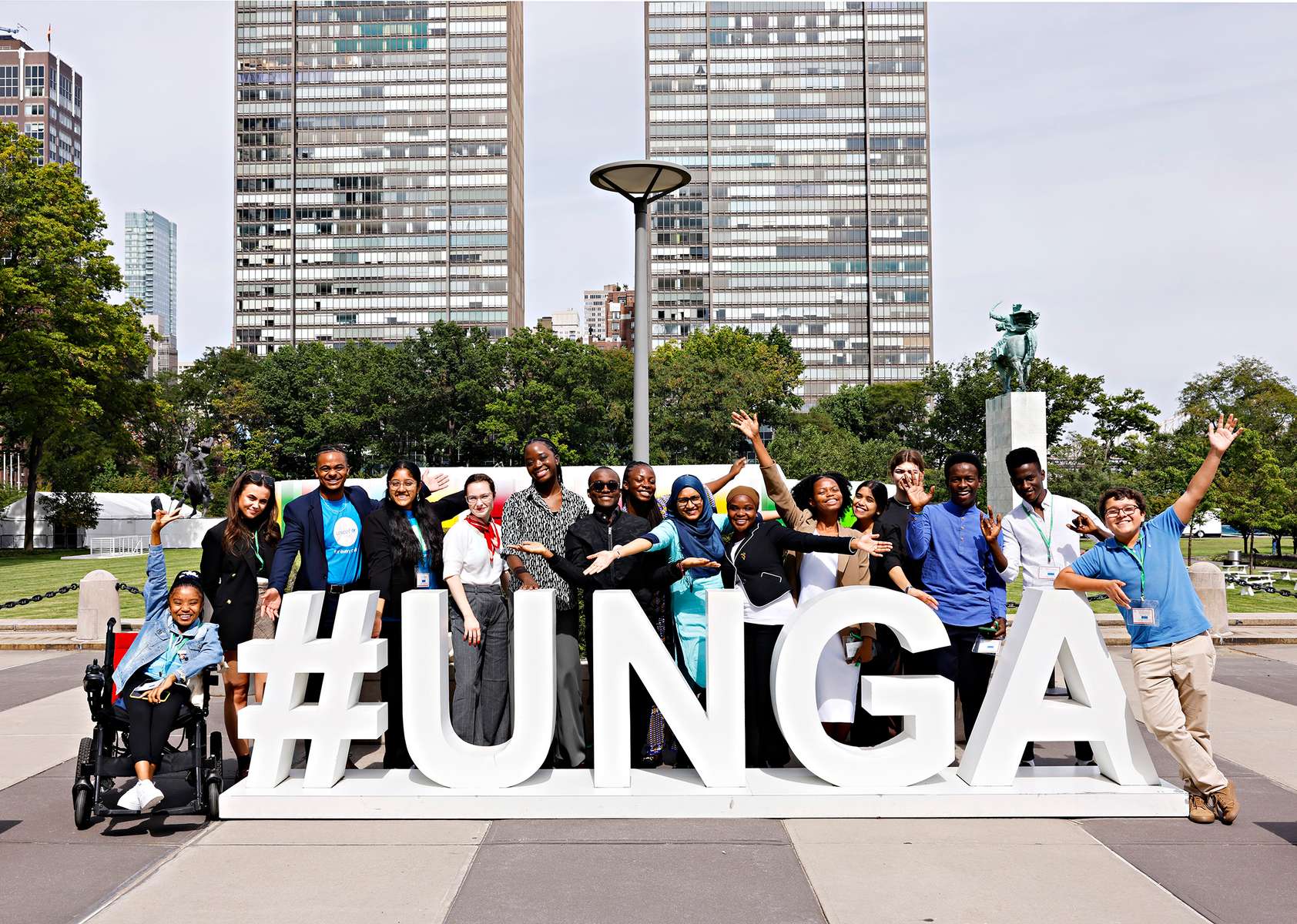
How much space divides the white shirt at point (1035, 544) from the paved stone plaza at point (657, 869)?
151cm

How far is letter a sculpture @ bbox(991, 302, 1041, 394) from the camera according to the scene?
25297mm

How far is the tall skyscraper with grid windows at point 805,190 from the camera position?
127 m

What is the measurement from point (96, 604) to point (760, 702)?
32.5ft

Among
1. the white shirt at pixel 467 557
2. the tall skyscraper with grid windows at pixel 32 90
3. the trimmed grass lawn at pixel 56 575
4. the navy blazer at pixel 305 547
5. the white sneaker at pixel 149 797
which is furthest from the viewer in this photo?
the tall skyscraper with grid windows at pixel 32 90

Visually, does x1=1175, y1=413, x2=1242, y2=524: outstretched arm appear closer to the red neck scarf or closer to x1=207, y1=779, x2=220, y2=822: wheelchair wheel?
the red neck scarf

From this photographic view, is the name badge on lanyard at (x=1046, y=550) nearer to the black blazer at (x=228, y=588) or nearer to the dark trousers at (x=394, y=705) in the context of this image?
the dark trousers at (x=394, y=705)

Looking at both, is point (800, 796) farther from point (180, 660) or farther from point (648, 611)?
point (180, 660)

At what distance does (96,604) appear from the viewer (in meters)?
12.2

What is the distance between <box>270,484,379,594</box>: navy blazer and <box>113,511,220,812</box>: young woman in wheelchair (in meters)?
0.45

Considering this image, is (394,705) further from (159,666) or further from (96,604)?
(96,604)

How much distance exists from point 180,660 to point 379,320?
12408cm

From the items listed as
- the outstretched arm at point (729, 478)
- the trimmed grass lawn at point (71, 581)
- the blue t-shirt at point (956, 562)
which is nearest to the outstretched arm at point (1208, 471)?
Answer: the blue t-shirt at point (956, 562)

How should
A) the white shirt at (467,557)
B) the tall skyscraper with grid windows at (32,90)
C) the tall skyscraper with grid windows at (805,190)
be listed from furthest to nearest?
1. the tall skyscraper with grid windows at (32,90)
2. the tall skyscraper with grid windows at (805,190)
3. the white shirt at (467,557)

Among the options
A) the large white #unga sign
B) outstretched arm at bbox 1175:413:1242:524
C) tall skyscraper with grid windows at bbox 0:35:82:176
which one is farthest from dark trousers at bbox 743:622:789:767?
tall skyscraper with grid windows at bbox 0:35:82:176
